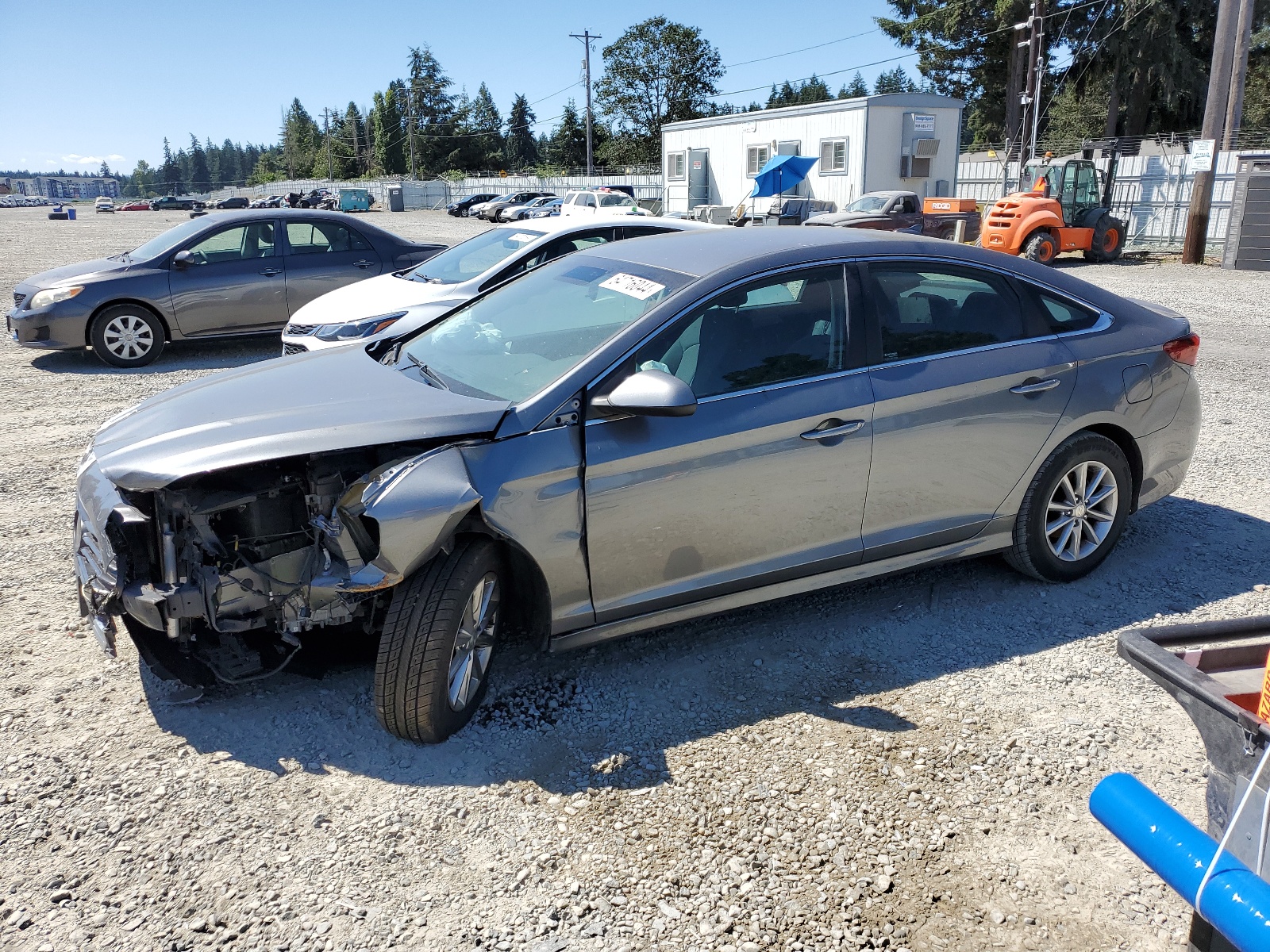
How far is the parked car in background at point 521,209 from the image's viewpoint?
41.9 metres

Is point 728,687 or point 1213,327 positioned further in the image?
point 1213,327

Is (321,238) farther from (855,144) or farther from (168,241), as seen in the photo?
(855,144)

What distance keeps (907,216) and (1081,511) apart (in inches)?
800

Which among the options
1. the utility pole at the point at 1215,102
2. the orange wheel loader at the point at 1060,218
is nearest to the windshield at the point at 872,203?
the orange wheel loader at the point at 1060,218

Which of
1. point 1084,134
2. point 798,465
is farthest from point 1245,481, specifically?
point 1084,134

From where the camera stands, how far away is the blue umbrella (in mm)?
25391

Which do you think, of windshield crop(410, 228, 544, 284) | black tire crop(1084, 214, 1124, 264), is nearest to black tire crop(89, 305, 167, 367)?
windshield crop(410, 228, 544, 284)

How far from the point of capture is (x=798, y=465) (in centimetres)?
365

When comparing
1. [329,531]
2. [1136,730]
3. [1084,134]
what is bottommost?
[1136,730]

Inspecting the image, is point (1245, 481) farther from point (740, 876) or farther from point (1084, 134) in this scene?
point (1084, 134)

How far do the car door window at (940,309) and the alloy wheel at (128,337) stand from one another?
8662 mm

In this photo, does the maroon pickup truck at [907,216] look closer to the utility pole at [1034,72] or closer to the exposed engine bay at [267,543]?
the utility pole at [1034,72]

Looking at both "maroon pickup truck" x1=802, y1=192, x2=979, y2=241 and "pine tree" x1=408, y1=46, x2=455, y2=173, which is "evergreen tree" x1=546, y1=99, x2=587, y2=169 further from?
"maroon pickup truck" x1=802, y1=192, x2=979, y2=241

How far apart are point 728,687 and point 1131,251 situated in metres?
24.0
